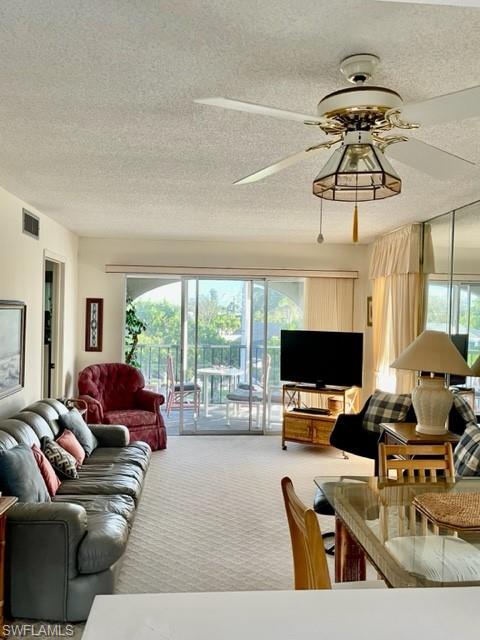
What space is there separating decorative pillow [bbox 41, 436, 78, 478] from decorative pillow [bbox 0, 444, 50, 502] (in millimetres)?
610

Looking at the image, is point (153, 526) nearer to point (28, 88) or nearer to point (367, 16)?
point (28, 88)

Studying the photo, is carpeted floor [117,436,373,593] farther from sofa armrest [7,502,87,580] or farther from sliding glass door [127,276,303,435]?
sliding glass door [127,276,303,435]

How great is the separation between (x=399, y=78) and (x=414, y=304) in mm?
3795

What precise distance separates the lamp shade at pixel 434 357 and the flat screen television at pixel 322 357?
2331 mm

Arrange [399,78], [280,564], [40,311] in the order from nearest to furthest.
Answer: [399,78]
[280,564]
[40,311]

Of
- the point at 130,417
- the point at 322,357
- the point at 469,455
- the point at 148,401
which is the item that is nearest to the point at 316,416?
the point at 322,357

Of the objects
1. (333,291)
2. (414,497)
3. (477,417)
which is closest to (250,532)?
(414,497)

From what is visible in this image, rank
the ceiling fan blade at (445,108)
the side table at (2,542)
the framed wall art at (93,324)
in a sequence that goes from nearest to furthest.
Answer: the ceiling fan blade at (445,108) → the side table at (2,542) → the framed wall art at (93,324)

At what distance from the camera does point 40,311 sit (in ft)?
17.7

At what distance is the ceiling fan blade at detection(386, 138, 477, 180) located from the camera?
2174 mm

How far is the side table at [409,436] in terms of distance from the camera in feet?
12.8

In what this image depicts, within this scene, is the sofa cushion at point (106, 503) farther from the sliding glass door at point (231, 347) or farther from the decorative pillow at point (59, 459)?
the sliding glass door at point (231, 347)

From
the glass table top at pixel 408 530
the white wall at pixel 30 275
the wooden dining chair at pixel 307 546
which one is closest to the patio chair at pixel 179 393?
the white wall at pixel 30 275

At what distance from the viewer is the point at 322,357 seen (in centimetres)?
663
